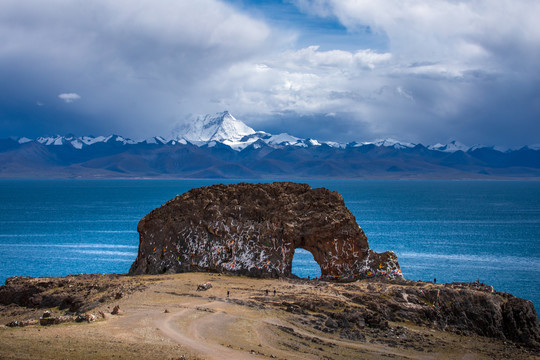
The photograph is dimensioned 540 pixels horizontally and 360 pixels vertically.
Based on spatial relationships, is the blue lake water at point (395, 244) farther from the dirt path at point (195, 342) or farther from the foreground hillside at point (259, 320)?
the dirt path at point (195, 342)

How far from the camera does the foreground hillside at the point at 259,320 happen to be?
21484mm

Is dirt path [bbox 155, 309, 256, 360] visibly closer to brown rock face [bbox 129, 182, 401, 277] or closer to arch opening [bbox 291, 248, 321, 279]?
brown rock face [bbox 129, 182, 401, 277]

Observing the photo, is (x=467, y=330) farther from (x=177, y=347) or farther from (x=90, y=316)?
(x=90, y=316)

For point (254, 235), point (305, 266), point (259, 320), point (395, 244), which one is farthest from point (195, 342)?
point (395, 244)

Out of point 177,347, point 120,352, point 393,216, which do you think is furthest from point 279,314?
point 393,216

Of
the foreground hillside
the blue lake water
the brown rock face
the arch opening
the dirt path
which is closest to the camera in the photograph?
the dirt path

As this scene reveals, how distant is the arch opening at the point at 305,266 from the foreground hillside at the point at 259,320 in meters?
16.0

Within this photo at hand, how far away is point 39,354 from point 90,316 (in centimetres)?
468

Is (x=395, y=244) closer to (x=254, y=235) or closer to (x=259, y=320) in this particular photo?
(x=254, y=235)

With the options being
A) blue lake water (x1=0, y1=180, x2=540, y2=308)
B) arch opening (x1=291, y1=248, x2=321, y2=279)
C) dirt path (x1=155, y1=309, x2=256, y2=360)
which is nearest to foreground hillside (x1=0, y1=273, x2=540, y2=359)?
dirt path (x1=155, y1=309, x2=256, y2=360)

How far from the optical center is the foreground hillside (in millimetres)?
21484

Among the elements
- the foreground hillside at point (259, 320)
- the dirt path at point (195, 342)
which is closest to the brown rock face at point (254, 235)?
the foreground hillside at point (259, 320)

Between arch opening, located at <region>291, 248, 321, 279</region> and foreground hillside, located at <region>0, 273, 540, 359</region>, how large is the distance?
52.5 feet

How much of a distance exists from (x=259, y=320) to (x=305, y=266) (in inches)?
1093
